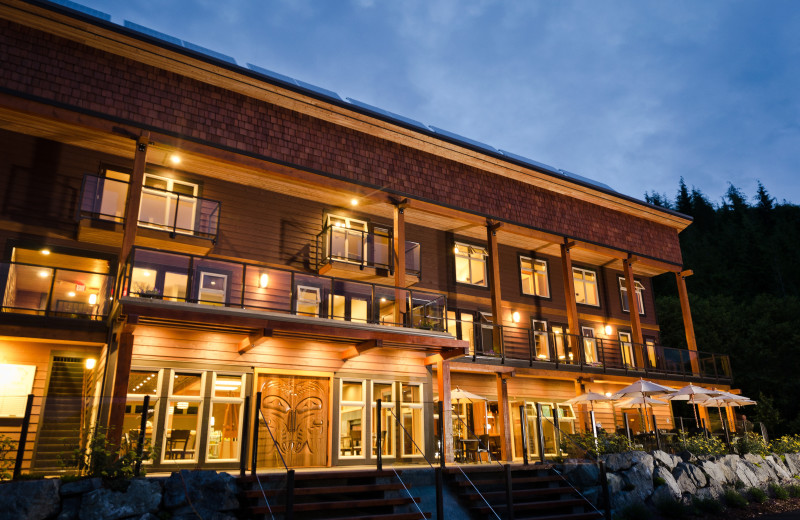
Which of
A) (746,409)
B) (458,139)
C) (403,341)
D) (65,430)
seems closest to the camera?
(65,430)

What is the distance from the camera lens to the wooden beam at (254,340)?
1191cm

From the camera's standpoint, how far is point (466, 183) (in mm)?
17750

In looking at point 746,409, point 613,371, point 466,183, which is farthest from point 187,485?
point 746,409

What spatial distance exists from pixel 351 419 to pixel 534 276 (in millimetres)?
10828

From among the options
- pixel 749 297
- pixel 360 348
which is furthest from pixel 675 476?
pixel 749 297

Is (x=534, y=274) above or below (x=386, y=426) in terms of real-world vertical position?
above

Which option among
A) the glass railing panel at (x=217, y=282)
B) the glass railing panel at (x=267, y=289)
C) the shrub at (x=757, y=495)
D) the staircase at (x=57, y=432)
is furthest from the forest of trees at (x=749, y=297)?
the staircase at (x=57, y=432)

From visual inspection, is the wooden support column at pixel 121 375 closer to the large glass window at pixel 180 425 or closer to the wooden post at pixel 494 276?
the large glass window at pixel 180 425

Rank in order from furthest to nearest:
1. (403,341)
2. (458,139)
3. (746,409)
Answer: (746,409)
(458,139)
(403,341)

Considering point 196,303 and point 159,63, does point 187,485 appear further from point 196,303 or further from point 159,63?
point 159,63

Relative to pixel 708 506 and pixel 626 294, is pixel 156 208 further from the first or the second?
pixel 626 294

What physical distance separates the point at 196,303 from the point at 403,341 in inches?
188

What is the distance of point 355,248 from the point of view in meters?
16.2

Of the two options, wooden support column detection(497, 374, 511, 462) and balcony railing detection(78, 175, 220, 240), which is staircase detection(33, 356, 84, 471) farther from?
wooden support column detection(497, 374, 511, 462)
